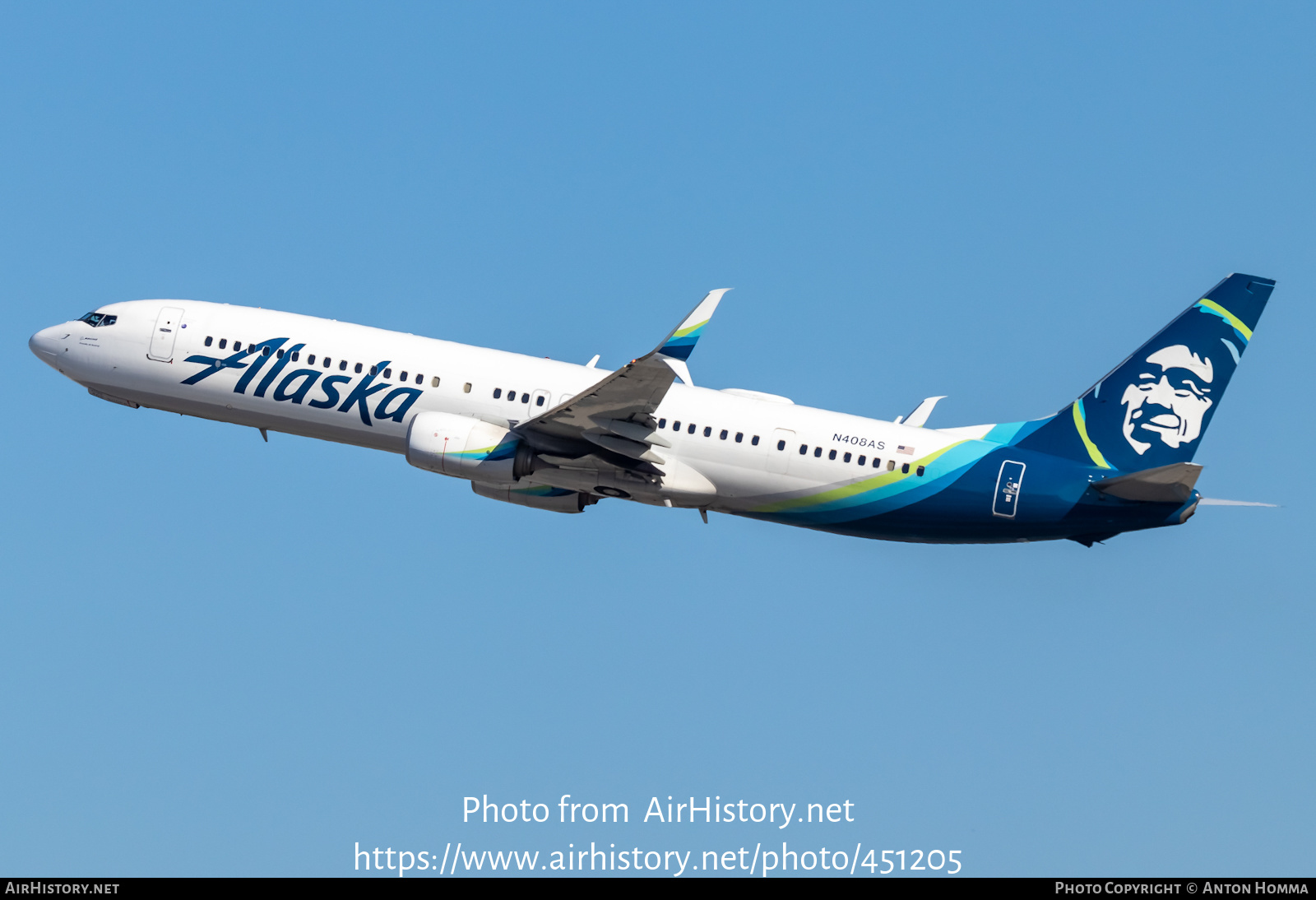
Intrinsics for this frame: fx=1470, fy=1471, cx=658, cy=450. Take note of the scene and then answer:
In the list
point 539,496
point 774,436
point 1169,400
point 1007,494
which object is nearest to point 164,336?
point 539,496

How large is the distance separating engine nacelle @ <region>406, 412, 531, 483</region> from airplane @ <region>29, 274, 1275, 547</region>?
51 millimetres

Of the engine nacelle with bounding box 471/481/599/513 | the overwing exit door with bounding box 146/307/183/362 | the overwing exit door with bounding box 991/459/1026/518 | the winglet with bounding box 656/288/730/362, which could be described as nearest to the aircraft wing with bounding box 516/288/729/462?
the winglet with bounding box 656/288/730/362

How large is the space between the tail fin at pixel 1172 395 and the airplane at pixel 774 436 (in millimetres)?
45

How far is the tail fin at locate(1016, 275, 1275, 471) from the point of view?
4622 centimetres

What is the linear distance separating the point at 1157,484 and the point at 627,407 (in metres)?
16.0

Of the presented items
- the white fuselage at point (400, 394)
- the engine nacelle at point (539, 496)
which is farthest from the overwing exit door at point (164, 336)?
the engine nacelle at point (539, 496)

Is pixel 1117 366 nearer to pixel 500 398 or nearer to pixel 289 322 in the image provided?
pixel 500 398

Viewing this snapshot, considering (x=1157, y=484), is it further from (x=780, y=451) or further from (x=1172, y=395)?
(x=780, y=451)

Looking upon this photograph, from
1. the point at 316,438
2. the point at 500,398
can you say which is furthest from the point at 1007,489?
the point at 316,438

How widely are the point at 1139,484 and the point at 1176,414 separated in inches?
142

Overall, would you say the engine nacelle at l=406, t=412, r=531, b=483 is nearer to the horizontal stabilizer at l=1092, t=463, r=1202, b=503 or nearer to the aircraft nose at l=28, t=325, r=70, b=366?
the aircraft nose at l=28, t=325, r=70, b=366

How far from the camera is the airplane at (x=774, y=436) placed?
4572cm

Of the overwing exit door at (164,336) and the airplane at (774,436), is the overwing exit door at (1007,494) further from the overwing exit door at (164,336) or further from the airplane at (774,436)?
the overwing exit door at (164,336)

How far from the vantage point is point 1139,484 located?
145 ft
